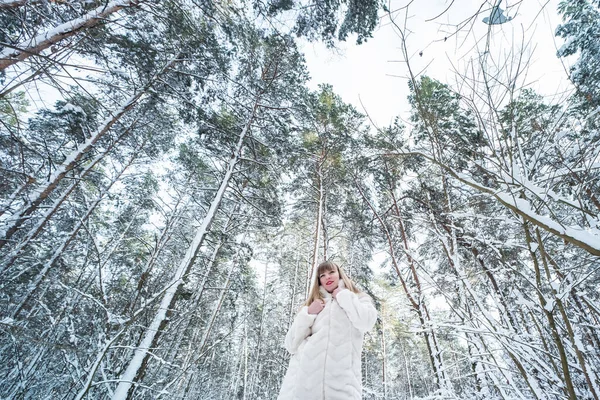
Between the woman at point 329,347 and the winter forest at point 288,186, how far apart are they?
76cm

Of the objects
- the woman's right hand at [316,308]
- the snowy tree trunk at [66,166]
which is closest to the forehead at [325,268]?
the woman's right hand at [316,308]

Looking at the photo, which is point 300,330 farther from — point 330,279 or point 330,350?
point 330,279

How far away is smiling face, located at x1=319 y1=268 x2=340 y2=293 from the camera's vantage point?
2508 millimetres

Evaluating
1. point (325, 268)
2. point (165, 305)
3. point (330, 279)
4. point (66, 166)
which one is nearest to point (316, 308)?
point (330, 279)

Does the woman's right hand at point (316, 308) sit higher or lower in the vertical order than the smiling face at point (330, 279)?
lower

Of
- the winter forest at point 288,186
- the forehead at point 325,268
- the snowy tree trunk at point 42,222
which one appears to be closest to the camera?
the winter forest at point 288,186

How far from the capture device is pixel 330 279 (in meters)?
2.54

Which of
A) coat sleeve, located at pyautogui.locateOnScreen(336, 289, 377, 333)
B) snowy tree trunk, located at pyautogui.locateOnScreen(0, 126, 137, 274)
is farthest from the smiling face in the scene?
snowy tree trunk, located at pyautogui.locateOnScreen(0, 126, 137, 274)

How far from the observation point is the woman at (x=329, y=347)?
1775mm

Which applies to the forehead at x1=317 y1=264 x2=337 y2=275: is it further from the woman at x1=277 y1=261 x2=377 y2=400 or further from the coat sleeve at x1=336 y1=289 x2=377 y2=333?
the coat sleeve at x1=336 y1=289 x2=377 y2=333

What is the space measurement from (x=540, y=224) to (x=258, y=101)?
6.20 metres

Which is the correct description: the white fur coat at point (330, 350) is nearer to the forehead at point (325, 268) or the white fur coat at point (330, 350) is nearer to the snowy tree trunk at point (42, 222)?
the forehead at point (325, 268)

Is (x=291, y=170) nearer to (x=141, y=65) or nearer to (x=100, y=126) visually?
(x=141, y=65)

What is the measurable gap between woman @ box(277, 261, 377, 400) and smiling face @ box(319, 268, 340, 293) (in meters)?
0.01
